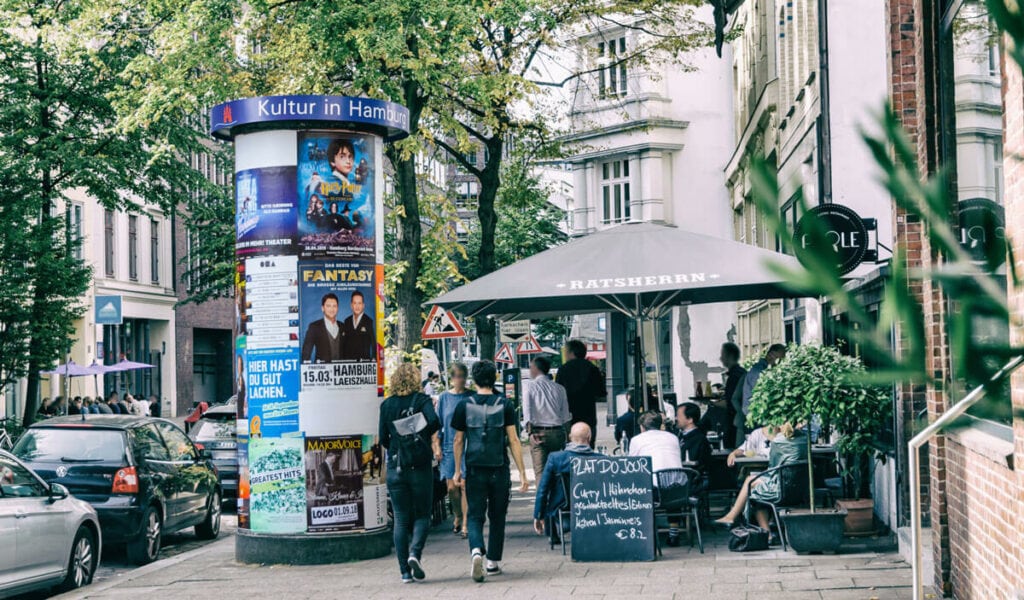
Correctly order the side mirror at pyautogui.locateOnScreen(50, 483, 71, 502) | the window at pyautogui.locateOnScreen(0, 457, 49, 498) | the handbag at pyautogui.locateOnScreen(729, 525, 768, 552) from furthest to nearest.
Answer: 1. the handbag at pyautogui.locateOnScreen(729, 525, 768, 552)
2. the side mirror at pyautogui.locateOnScreen(50, 483, 71, 502)
3. the window at pyautogui.locateOnScreen(0, 457, 49, 498)

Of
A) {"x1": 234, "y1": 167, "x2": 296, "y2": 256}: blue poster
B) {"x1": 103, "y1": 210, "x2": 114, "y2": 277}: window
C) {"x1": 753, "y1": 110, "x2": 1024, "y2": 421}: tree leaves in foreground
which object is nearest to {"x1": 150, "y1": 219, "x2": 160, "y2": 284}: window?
{"x1": 103, "y1": 210, "x2": 114, "y2": 277}: window

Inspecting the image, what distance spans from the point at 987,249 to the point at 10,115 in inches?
1016

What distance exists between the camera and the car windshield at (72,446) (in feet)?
43.7

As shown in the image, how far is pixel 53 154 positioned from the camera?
958 inches

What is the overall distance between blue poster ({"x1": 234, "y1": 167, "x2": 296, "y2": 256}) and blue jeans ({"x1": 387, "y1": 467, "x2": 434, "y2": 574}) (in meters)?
2.58

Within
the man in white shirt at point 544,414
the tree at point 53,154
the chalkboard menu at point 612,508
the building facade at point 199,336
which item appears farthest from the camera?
the building facade at point 199,336

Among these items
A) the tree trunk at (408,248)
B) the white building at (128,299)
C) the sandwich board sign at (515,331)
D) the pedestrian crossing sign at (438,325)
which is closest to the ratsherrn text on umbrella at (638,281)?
the tree trunk at (408,248)

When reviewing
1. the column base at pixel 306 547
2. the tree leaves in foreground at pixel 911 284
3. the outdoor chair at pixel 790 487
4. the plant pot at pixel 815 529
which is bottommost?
the column base at pixel 306 547

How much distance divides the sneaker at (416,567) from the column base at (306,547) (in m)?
1.55

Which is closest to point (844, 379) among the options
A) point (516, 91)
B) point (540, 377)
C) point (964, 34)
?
point (964, 34)

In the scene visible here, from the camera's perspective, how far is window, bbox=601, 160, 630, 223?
4500cm

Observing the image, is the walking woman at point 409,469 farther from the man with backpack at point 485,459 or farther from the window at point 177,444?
the window at point 177,444

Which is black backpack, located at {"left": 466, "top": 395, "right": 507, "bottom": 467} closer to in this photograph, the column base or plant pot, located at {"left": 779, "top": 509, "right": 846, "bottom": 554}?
the column base

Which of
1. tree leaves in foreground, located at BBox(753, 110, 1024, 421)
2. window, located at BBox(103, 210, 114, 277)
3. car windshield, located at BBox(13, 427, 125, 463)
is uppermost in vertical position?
window, located at BBox(103, 210, 114, 277)
